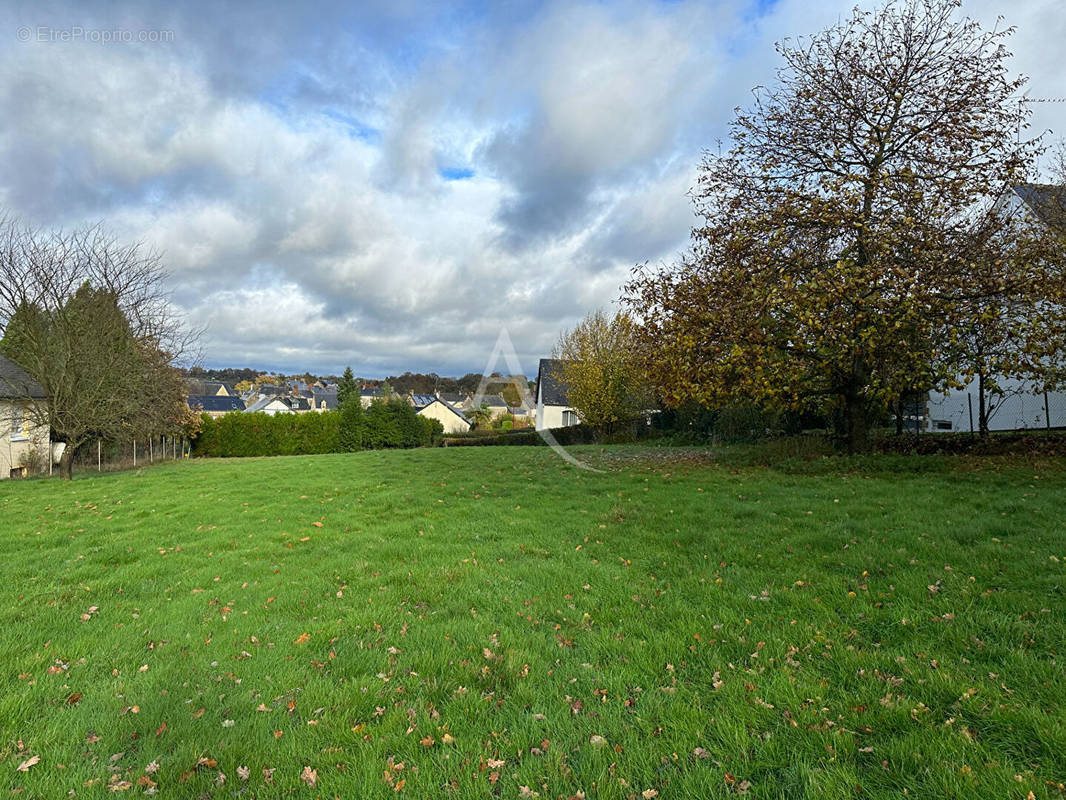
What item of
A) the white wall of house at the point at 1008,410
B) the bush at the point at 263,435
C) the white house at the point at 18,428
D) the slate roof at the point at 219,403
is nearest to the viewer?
the white wall of house at the point at 1008,410

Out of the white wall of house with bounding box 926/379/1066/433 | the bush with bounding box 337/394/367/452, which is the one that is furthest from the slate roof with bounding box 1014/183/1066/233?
the bush with bounding box 337/394/367/452

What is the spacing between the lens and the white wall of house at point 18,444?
741 inches

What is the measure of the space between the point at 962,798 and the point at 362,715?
3.05 m

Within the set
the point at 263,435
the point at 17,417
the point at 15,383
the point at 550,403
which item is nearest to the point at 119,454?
the point at 17,417

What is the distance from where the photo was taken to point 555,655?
3953 mm

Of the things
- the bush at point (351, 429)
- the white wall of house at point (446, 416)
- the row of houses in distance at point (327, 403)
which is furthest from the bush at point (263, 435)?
the white wall of house at point (446, 416)

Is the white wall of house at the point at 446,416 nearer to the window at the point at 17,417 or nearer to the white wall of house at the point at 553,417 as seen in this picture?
the white wall of house at the point at 553,417

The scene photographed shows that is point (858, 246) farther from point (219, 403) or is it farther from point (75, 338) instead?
point (219, 403)

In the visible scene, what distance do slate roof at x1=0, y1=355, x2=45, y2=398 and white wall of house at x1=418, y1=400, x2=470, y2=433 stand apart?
41475mm

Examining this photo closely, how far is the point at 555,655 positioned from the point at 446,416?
59.9 metres

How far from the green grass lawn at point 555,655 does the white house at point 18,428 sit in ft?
44.9

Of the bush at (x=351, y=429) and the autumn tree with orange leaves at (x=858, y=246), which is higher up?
the autumn tree with orange leaves at (x=858, y=246)

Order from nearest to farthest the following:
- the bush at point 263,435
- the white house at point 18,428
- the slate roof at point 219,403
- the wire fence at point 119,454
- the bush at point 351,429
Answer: the white house at point 18,428 < the wire fence at point 119,454 < the bush at point 263,435 < the bush at point 351,429 < the slate roof at point 219,403

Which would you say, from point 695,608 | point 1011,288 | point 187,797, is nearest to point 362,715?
point 187,797
